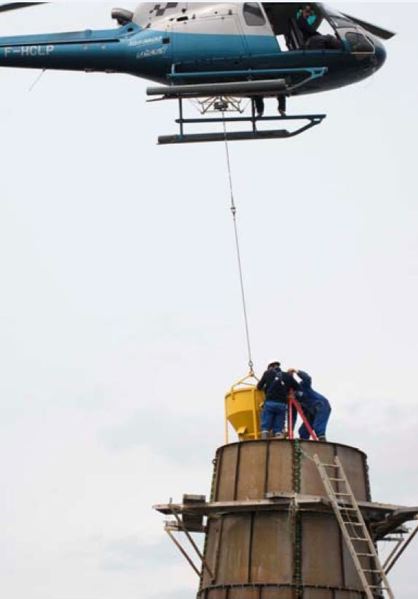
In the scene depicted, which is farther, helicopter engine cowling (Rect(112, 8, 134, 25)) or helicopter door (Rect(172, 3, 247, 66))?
helicopter engine cowling (Rect(112, 8, 134, 25))

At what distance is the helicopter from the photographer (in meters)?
27.1

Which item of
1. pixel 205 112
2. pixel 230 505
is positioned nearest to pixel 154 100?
pixel 205 112

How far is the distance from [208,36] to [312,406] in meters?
11.1

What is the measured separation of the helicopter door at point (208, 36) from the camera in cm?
2731

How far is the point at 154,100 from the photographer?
1022 inches

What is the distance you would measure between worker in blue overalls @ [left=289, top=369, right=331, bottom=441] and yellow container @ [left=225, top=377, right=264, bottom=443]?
883 millimetres

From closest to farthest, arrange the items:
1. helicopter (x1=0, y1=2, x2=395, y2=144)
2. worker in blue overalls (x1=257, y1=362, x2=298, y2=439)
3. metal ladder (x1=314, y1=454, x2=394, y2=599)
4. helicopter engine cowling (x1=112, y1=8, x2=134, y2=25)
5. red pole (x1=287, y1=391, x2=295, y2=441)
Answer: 1. metal ladder (x1=314, y1=454, x2=394, y2=599)
2. worker in blue overalls (x1=257, y1=362, x2=298, y2=439)
3. red pole (x1=287, y1=391, x2=295, y2=441)
4. helicopter (x1=0, y1=2, x2=395, y2=144)
5. helicopter engine cowling (x1=112, y1=8, x2=134, y2=25)

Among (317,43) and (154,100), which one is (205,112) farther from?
(317,43)

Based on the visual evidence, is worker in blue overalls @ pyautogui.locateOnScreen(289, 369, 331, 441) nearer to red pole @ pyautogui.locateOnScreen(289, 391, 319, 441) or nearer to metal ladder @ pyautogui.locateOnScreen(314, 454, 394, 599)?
red pole @ pyautogui.locateOnScreen(289, 391, 319, 441)

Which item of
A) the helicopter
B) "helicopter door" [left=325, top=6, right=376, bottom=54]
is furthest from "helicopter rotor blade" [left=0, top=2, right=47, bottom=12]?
"helicopter door" [left=325, top=6, right=376, bottom=54]

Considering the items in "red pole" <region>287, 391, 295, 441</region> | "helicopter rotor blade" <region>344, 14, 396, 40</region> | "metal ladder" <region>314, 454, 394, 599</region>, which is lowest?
"metal ladder" <region>314, 454, 394, 599</region>

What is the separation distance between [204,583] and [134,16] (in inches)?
634

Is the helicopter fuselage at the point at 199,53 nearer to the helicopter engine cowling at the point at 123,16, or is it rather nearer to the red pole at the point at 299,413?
the helicopter engine cowling at the point at 123,16

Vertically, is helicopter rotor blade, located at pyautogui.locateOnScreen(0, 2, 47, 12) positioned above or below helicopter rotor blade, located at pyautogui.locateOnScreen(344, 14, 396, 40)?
below
